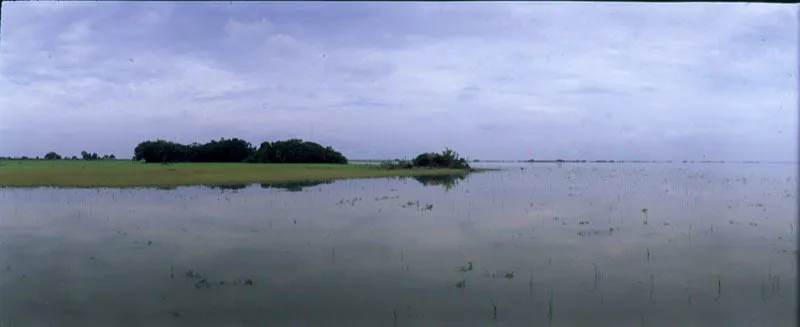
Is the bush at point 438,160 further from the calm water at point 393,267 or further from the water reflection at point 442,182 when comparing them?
the calm water at point 393,267

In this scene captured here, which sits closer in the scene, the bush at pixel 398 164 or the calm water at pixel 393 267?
the calm water at pixel 393 267

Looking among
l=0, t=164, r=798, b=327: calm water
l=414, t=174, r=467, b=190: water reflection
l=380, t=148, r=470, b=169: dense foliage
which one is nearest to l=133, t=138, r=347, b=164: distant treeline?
l=380, t=148, r=470, b=169: dense foliage

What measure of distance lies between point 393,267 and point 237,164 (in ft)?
157

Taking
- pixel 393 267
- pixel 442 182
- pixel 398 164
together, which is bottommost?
pixel 393 267

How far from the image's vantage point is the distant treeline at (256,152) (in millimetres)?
56384

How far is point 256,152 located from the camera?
6412cm

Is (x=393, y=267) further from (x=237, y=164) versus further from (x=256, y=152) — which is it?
(x=256, y=152)

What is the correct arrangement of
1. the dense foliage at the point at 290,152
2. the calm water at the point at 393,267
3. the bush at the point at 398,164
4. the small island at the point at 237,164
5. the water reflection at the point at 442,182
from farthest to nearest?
1. the dense foliage at the point at 290,152
2. the bush at the point at 398,164
3. the small island at the point at 237,164
4. the water reflection at the point at 442,182
5. the calm water at the point at 393,267

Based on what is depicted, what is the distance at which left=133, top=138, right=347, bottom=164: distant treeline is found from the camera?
56.4 metres

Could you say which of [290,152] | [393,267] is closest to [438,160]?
[290,152]

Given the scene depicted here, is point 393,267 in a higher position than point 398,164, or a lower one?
lower

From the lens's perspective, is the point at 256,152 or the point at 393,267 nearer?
the point at 393,267

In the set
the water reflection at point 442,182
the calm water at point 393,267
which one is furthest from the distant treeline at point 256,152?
the calm water at point 393,267

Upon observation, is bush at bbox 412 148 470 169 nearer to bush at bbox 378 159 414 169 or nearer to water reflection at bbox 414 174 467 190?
bush at bbox 378 159 414 169
